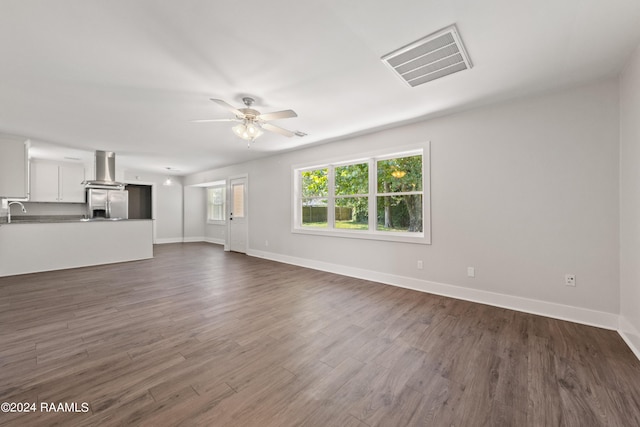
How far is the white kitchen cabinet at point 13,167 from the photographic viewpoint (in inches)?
176

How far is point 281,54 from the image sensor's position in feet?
7.18

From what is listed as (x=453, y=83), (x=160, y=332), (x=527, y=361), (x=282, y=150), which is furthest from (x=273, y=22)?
(x=282, y=150)

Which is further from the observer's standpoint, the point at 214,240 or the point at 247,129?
the point at 214,240

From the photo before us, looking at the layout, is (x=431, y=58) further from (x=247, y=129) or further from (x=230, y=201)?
(x=230, y=201)

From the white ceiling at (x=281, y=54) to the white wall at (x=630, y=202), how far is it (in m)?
0.29

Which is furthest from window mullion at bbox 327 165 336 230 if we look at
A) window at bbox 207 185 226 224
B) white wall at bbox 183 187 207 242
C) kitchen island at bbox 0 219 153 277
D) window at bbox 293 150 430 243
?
white wall at bbox 183 187 207 242

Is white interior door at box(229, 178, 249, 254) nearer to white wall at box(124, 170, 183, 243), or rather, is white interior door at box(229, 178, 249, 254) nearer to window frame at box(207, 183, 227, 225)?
window frame at box(207, 183, 227, 225)

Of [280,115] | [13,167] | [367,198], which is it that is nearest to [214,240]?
[13,167]

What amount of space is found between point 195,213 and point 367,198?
25.0 feet

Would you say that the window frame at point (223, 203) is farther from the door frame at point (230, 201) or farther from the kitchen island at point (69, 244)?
the kitchen island at point (69, 244)

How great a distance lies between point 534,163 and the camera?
294 centimetres

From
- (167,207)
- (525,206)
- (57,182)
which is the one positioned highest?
(57,182)

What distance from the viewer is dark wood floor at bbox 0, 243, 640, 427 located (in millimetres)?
1479

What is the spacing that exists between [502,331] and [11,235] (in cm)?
777
